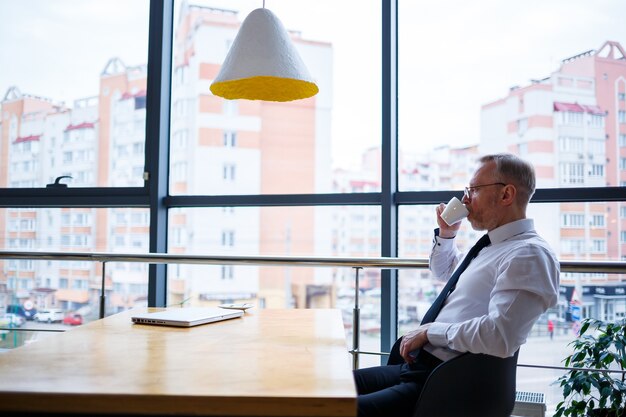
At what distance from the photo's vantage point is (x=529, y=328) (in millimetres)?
1712

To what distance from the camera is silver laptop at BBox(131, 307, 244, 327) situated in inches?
73.7

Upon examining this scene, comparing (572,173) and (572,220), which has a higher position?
(572,173)

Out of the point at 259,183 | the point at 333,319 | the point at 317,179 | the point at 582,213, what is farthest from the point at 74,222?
the point at 582,213

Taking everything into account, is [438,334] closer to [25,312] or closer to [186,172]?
[186,172]

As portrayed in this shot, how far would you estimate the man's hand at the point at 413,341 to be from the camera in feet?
6.14

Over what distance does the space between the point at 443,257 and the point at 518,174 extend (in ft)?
1.68

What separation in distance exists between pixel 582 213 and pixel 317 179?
1.45 m

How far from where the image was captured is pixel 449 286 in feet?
6.89

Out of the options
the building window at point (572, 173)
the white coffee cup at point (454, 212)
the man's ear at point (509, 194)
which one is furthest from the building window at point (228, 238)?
the man's ear at point (509, 194)

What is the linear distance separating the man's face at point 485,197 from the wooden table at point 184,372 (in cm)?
66

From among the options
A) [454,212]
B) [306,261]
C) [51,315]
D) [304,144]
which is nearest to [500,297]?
[454,212]

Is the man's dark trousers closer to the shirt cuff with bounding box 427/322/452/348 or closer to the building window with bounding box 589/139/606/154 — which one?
the shirt cuff with bounding box 427/322/452/348

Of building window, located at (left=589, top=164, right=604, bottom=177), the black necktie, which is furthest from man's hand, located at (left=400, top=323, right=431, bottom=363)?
building window, located at (left=589, top=164, right=604, bottom=177)

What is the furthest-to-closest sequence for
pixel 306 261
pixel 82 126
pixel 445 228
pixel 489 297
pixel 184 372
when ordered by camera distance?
pixel 82 126
pixel 306 261
pixel 445 228
pixel 489 297
pixel 184 372
